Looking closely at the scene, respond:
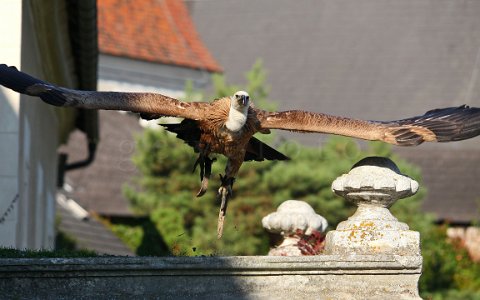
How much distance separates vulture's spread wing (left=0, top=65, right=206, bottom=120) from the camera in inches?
343

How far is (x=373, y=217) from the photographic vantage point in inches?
330

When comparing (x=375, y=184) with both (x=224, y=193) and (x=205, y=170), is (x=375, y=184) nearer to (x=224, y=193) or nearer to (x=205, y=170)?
(x=224, y=193)

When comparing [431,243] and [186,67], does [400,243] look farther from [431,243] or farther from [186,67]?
[186,67]

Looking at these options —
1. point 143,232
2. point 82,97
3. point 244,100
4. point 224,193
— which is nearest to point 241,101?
point 244,100

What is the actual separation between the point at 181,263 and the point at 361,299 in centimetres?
117

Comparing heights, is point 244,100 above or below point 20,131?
below

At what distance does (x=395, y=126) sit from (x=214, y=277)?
88.2 inches

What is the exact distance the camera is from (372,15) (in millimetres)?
37594

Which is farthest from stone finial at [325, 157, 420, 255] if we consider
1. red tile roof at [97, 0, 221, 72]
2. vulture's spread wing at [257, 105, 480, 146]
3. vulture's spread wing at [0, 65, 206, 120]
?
red tile roof at [97, 0, 221, 72]

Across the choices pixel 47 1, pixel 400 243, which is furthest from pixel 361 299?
pixel 47 1

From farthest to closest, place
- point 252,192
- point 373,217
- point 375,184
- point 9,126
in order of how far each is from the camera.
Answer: point 252,192, point 9,126, point 373,217, point 375,184

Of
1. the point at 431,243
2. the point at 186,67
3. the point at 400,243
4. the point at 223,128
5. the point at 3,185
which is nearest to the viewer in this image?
the point at 400,243

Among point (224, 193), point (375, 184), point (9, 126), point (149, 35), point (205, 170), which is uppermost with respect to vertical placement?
point (149, 35)

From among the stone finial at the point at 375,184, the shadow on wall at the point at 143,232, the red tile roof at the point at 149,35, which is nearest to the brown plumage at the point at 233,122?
the stone finial at the point at 375,184
